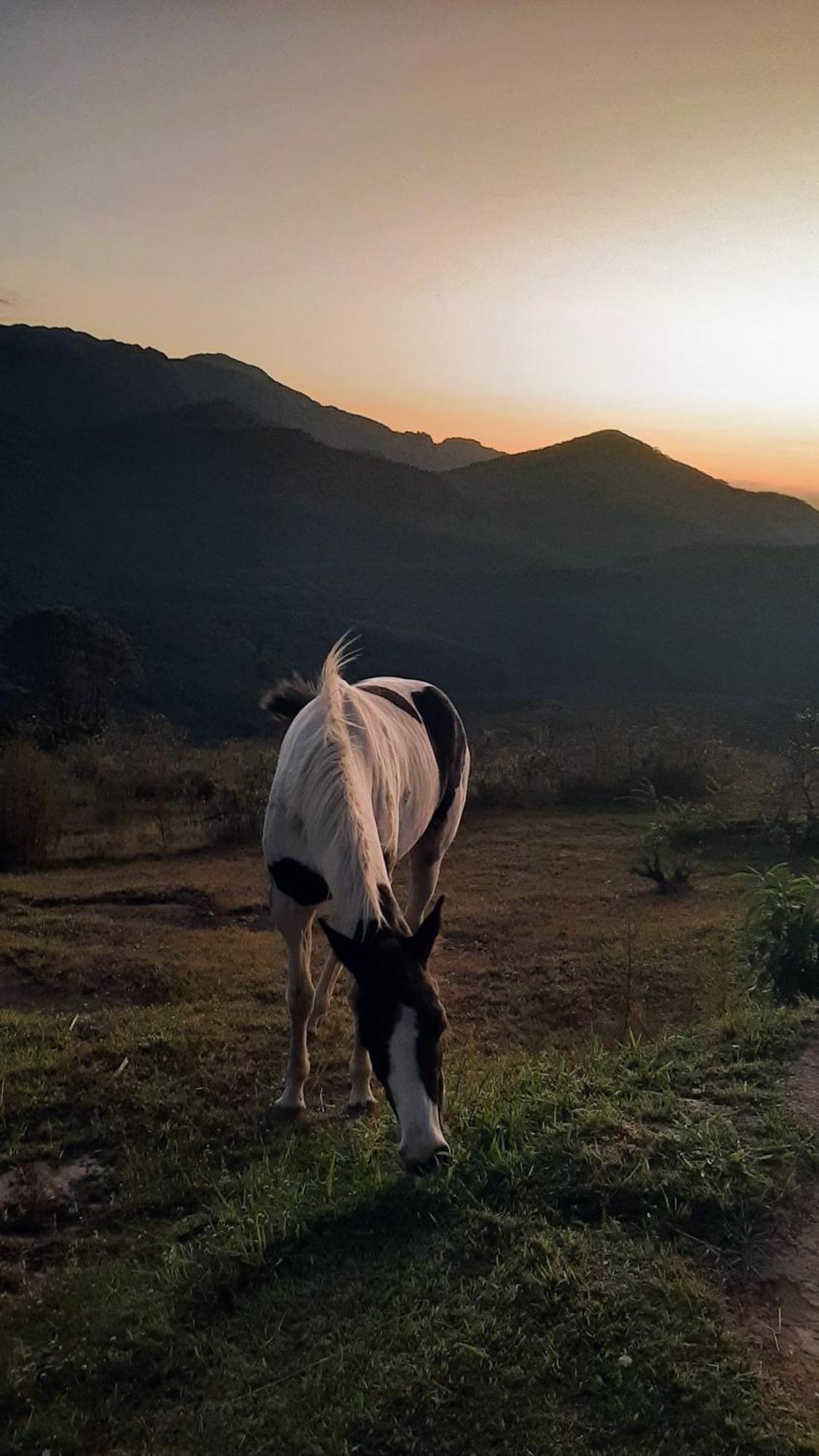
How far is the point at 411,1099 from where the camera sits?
9.54ft

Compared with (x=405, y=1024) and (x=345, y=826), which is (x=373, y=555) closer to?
(x=345, y=826)

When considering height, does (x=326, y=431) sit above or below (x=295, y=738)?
above

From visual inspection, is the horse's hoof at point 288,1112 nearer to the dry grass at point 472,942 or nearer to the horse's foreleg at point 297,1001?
the horse's foreleg at point 297,1001

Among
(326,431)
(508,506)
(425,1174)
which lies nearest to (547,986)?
(425,1174)

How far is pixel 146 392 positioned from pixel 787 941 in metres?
106

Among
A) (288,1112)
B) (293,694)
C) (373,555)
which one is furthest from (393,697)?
(373,555)

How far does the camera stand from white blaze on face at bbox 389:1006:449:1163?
9.30 feet

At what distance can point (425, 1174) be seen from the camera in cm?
283

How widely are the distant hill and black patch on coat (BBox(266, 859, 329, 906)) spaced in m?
35.3

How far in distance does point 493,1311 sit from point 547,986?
401 centimetres

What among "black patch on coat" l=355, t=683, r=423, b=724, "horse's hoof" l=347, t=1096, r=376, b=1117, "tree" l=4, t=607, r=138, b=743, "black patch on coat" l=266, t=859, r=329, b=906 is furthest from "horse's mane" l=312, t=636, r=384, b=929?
"tree" l=4, t=607, r=138, b=743

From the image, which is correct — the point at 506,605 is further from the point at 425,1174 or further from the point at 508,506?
the point at 425,1174

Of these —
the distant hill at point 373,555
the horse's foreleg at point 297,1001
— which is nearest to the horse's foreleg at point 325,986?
the horse's foreleg at point 297,1001

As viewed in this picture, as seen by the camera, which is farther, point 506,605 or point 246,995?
point 506,605
